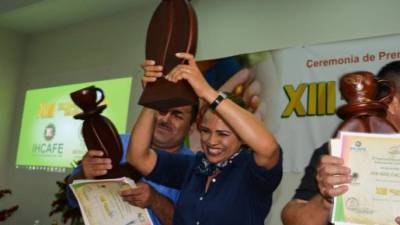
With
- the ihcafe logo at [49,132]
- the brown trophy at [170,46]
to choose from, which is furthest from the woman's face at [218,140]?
the ihcafe logo at [49,132]

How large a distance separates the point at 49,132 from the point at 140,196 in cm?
315

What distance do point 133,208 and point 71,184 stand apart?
0.20 meters

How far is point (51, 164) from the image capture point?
3.99m

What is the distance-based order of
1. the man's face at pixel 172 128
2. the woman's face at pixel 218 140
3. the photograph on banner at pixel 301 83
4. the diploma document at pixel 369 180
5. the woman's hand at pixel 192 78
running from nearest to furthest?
the diploma document at pixel 369 180 < the woman's hand at pixel 192 78 < the woman's face at pixel 218 140 < the man's face at pixel 172 128 < the photograph on banner at pixel 301 83

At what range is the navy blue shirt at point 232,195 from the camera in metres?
1.06

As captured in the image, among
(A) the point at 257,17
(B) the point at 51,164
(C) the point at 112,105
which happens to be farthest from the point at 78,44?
(A) the point at 257,17

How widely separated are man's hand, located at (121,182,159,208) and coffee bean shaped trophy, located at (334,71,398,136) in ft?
2.10

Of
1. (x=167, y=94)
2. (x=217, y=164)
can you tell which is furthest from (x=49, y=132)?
(x=167, y=94)

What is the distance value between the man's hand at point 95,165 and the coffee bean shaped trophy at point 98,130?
0.5 inches

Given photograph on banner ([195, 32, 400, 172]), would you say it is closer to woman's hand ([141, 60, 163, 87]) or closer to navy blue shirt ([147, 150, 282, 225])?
navy blue shirt ([147, 150, 282, 225])

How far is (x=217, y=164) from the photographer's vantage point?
3.84 feet

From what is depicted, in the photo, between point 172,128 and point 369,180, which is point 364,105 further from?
point 172,128

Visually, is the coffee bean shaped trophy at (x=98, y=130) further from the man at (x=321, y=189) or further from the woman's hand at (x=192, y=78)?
the man at (x=321, y=189)

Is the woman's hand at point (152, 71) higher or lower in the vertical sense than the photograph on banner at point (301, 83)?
lower
